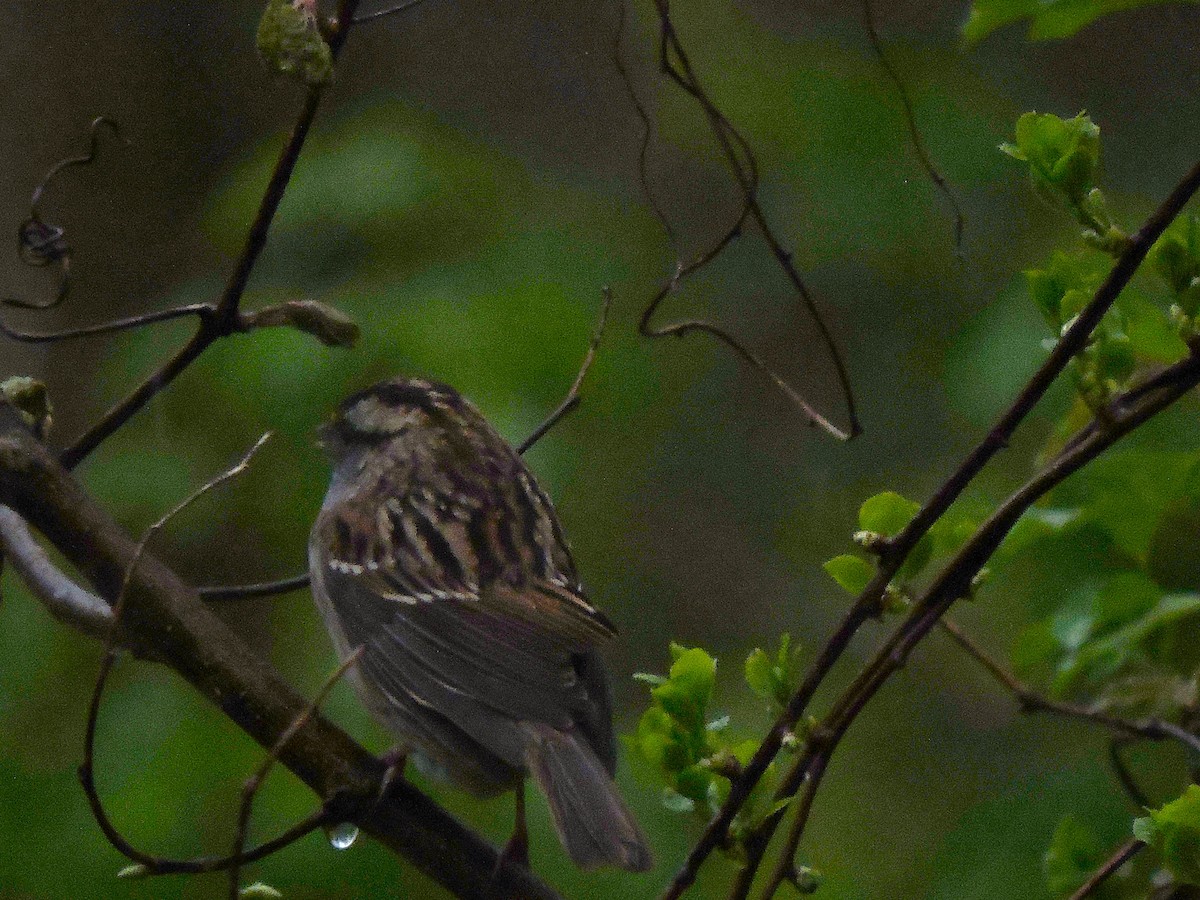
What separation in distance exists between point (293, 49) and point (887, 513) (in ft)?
1.44

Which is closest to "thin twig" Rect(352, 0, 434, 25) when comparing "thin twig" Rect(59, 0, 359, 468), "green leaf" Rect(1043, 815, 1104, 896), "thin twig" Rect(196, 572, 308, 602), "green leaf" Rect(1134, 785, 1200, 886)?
"thin twig" Rect(59, 0, 359, 468)

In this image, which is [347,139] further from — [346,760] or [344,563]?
[346,760]

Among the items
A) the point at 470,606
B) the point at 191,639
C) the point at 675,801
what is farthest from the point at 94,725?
the point at 470,606

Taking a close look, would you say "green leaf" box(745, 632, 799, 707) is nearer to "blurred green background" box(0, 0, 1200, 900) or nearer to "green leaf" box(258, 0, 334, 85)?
"green leaf" box(258, 0, 334, 85)

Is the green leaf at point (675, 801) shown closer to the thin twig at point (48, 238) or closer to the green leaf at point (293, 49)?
the green leaf at point (293, 49)

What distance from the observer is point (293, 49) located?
2.87 ft

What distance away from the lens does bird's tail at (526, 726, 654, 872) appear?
1.03 metres

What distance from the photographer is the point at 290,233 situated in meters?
Answer: 1.97

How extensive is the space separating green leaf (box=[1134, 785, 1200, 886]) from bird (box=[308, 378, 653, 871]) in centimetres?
41

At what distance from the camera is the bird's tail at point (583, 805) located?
103 cm

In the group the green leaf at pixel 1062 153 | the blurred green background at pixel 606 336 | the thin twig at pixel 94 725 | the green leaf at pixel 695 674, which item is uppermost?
the green leaf at pixel 1062 153

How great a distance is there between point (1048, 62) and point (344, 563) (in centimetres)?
106

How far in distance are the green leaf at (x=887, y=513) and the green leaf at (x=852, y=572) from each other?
0.07 feet

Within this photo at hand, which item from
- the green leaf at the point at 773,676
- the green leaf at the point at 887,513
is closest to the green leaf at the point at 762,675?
the green leaf at the point at 773,676
